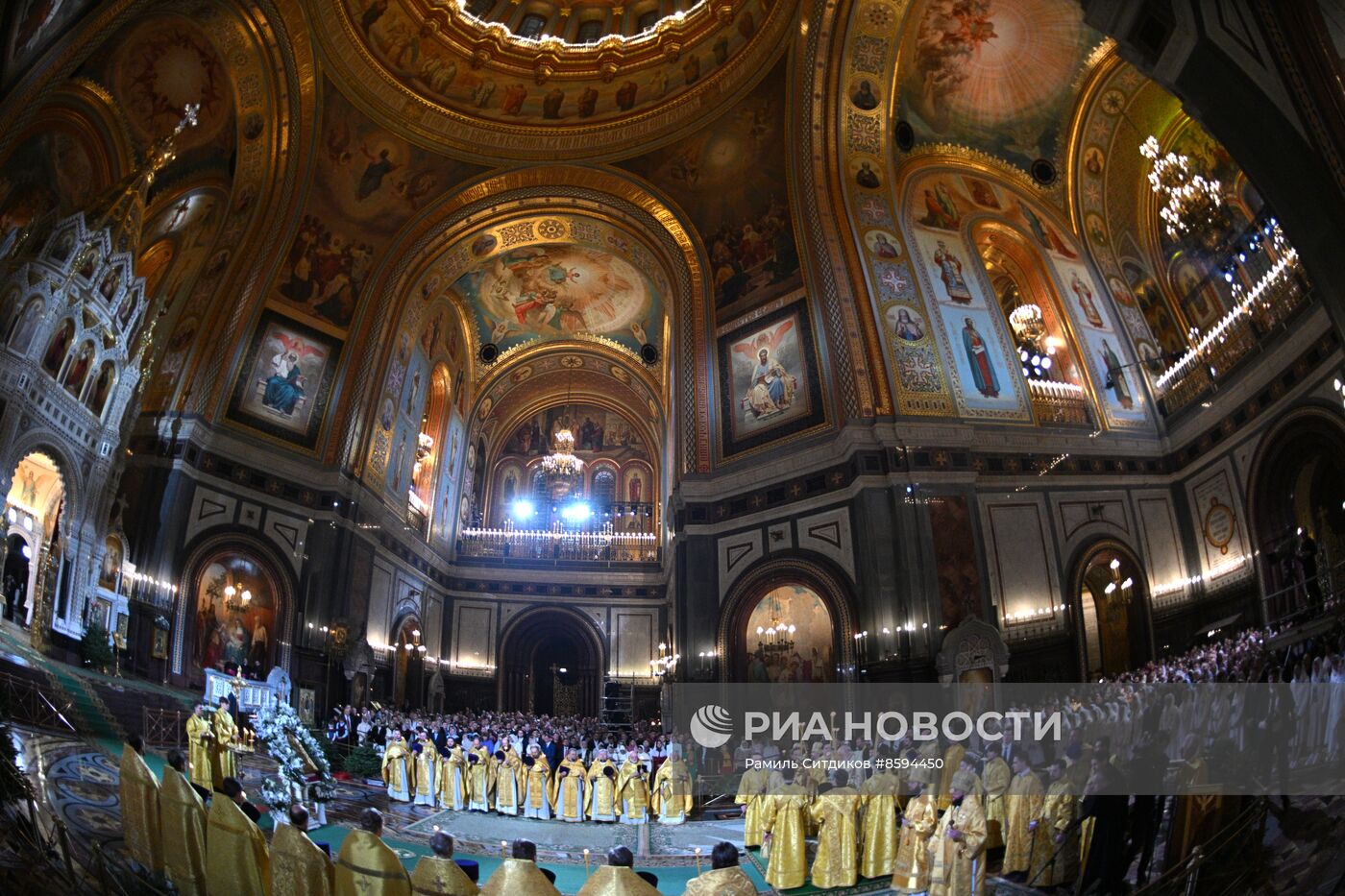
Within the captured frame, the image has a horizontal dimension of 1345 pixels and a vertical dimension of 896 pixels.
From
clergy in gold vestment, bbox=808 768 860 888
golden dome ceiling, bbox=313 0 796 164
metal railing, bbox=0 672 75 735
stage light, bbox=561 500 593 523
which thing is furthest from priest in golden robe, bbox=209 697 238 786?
stage light, bbox=561 500 593 523

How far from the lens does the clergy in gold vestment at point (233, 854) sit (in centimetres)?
566

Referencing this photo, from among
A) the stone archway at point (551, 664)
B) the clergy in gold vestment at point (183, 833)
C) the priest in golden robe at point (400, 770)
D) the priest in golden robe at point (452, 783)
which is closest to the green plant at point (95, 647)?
the priest in golden robe at point (400, 770)

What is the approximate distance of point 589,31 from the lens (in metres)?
23.0

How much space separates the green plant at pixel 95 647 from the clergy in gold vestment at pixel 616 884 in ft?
42.7

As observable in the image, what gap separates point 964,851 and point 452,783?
980cm

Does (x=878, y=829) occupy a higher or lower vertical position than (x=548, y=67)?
lower

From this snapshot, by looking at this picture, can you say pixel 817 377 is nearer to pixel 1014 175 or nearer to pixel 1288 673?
pixel 1014 175

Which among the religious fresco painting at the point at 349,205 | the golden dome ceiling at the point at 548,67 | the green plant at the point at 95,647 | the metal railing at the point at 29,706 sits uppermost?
the golden dome ceiling at the point at 548,67

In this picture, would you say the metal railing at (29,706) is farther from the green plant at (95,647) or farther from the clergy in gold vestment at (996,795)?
the clergy in gold vestment at (996,795)

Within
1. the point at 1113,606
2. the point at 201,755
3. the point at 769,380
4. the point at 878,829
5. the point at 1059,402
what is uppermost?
the point at 769,380

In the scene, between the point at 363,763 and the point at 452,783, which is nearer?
the point at 452,783

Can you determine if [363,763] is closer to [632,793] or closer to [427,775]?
[427,775]

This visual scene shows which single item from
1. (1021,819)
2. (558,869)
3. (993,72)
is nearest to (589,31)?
(993,72)

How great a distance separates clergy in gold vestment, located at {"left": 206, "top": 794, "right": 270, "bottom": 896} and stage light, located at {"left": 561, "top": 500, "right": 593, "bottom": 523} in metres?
27.5
